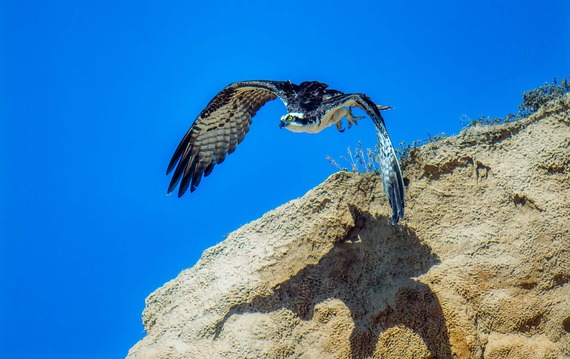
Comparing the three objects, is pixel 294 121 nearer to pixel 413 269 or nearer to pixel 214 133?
pixel 214 133

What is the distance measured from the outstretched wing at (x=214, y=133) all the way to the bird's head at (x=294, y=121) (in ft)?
2.88

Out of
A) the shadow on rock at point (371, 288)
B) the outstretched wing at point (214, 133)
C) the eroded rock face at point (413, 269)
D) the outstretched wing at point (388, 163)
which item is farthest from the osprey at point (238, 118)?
the shadow on rock at point (371, 288)

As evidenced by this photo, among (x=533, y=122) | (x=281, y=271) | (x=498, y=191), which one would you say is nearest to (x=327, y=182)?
(x=281, y=271)

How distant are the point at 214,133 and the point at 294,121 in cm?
142

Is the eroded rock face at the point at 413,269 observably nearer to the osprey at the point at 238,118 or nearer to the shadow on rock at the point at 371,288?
the shadow on rock at the point at 371,288

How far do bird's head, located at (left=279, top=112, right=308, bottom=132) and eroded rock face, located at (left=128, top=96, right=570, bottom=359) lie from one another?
697 mm

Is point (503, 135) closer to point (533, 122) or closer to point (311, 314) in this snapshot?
point (533, 122)

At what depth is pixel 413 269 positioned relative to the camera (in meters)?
6.67

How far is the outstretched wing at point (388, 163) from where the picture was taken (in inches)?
230

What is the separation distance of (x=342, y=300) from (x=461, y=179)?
5.61 feet

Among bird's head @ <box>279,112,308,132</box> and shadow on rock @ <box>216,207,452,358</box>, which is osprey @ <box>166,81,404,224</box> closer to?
bird's head @ <box>279,112,308,132</box>

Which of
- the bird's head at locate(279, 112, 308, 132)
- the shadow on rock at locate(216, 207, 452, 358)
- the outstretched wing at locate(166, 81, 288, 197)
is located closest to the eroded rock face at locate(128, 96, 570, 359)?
the shadow on rock at locate(216, 207, 452, 358)

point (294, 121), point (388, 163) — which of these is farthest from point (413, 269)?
point (294, 121)

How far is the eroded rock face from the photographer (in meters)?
6.27
